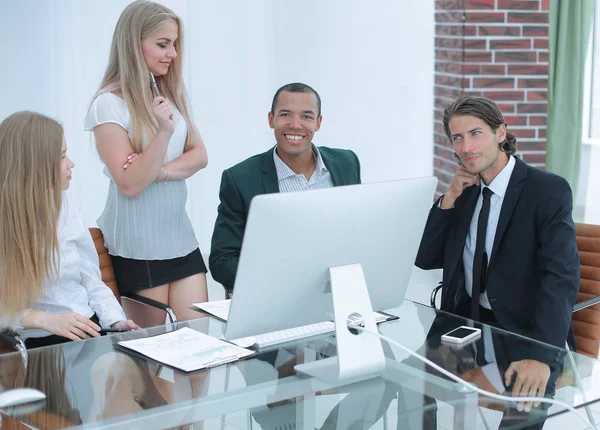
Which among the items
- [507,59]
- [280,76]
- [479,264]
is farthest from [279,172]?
[507,59]

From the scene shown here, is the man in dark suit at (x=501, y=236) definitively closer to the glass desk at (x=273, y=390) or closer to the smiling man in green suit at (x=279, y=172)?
the glass desk at (x=273, y=390)

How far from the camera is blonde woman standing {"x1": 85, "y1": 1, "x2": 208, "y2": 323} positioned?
316cm

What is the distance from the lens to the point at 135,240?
3.22m

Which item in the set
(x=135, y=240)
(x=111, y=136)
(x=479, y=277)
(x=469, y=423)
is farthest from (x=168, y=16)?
(x=469, y=423)

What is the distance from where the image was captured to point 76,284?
9.12ft

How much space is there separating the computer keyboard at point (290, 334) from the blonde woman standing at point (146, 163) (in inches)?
27.6

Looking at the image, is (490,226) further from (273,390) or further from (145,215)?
(145,215)

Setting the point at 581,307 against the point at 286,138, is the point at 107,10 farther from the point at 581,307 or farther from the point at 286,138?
the point at 581,307

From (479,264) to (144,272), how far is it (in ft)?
4.03

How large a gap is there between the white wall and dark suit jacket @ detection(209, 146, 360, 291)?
7.67 feet

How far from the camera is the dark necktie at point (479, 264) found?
287cm

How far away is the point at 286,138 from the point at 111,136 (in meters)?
0.65

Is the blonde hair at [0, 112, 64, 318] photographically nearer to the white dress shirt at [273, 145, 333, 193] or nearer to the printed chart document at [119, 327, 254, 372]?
the printed chart document at [119, 327, 254, 372]

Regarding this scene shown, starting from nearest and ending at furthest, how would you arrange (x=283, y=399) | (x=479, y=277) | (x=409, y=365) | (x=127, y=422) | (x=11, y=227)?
(x=127, y=422)
(x=283, y=399)
(x=409, y=365)
(x=11, y=227)
(x=479, y=277)
